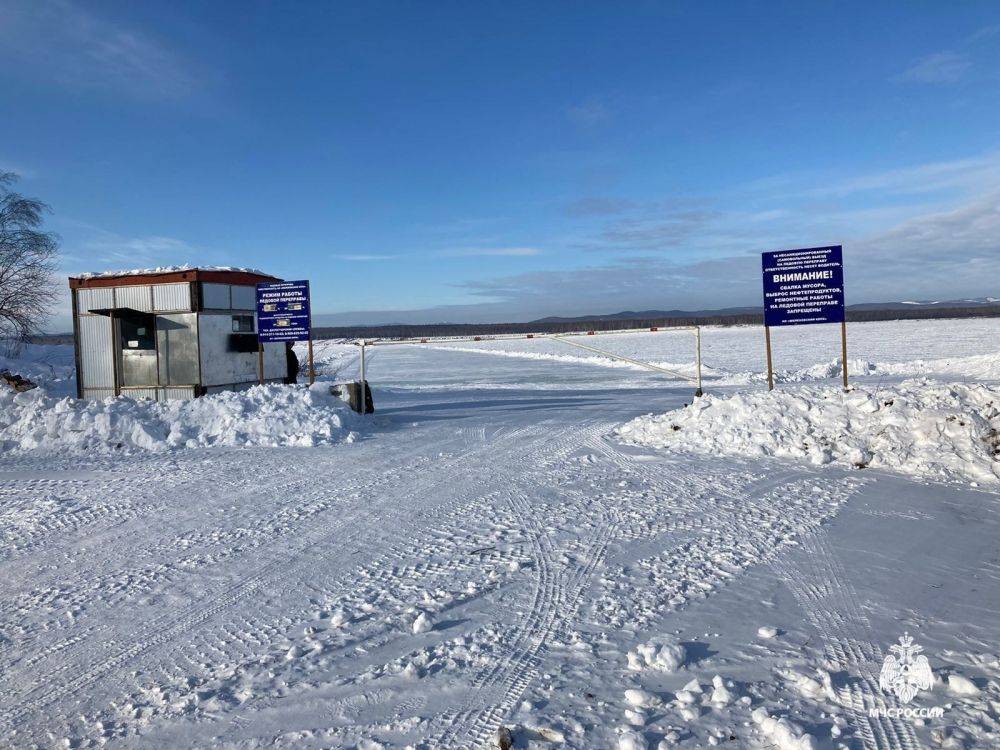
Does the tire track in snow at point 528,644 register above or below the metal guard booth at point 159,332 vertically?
below

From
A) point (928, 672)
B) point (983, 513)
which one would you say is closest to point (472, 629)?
point (928, 672)

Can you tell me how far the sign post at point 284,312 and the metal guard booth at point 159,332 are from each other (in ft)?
4.48

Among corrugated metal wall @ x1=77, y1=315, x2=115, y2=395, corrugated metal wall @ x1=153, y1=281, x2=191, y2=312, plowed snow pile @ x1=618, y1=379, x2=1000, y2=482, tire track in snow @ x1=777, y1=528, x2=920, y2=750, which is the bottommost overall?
tire track in snow @ x1=777, y1=528, x2=920, y2=750

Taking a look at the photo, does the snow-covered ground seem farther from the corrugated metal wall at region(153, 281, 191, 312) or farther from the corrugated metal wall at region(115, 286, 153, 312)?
the corrugated metal wall at region(115, 286, 153, 312)

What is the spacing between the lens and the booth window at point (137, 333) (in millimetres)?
14965

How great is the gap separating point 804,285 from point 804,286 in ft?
0.06

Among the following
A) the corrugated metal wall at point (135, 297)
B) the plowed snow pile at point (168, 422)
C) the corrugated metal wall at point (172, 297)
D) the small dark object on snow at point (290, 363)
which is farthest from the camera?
the small dark object on snow at point (290, 363)

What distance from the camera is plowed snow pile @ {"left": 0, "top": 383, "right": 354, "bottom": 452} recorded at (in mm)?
11320

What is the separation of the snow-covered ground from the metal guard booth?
15.8 ft

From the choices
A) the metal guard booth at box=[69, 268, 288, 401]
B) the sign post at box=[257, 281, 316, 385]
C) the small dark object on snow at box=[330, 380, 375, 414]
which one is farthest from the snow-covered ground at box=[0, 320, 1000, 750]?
the metal guard booth at box=[69, 268, 288, 401]

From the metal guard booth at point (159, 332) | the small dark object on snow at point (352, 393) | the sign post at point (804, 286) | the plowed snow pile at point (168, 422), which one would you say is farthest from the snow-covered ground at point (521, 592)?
the metal guard booth at point (159, 332)

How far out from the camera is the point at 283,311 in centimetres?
1447

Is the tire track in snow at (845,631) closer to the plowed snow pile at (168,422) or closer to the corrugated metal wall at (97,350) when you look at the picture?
the plowed snow pile at (168,422)

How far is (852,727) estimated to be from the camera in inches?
124
